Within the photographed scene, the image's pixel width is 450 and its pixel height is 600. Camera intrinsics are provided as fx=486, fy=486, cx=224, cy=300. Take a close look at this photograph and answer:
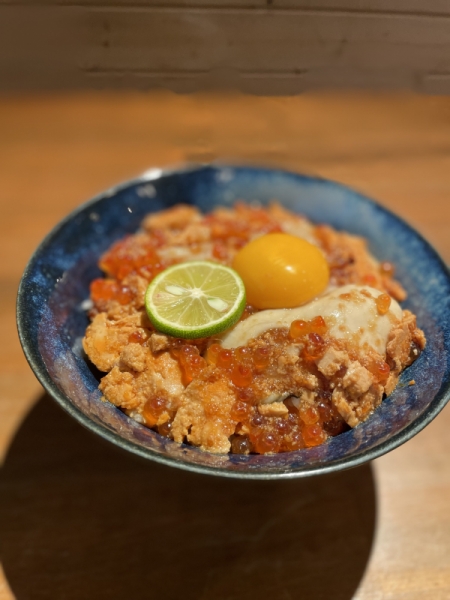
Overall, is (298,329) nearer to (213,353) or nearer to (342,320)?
(342,320)

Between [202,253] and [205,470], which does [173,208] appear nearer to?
[202,253]

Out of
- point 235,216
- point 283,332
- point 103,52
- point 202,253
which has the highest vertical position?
Answer: point 103,52

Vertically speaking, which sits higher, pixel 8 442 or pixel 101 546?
pixel 8 442

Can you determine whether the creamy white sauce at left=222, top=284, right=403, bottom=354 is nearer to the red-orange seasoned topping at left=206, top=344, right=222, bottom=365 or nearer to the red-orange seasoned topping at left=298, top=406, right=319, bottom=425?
the red-orange seasoned topping at left=206, top=344, right=222, bottom=365

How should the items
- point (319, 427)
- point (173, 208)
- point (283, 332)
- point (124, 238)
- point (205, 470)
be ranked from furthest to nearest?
1. point (173, 208)
2. point (124, 238)
3. point (283, 332)
4. point (319, 427)
5. point (205, 470)

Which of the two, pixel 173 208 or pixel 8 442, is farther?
pixel 173 208

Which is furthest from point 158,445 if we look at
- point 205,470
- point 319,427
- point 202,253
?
point 202,253

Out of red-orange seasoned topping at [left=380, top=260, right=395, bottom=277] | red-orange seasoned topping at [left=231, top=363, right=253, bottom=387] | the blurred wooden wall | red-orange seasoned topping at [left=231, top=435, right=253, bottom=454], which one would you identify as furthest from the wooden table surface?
red-orange seasoned topping at [left=380, top=260, right=395, bottom=277]
